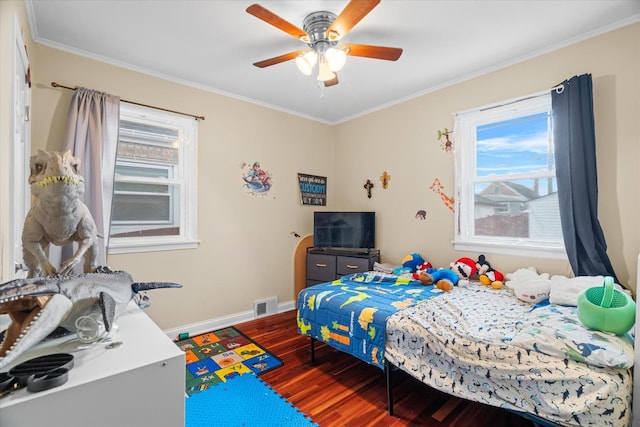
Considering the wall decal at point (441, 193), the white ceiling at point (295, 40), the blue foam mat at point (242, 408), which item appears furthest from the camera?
the wall decal at point (441, 193)

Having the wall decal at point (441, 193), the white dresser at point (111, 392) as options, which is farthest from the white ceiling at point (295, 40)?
the white dresser at point (111, 392)

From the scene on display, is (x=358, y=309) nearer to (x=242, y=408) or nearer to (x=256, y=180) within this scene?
(x=242, y=408)

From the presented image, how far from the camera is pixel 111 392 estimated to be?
74 centimetres

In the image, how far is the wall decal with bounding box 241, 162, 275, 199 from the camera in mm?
3475

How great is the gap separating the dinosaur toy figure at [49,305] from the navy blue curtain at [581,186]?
9.17ft

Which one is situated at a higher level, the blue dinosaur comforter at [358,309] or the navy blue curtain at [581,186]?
the navy blue curtain at [581,186]

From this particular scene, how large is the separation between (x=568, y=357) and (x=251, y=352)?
2.23m

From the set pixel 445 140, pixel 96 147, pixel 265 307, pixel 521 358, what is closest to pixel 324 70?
pixel 445 140

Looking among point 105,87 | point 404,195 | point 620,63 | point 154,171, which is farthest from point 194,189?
point 620,63

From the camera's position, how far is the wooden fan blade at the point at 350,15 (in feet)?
5.11

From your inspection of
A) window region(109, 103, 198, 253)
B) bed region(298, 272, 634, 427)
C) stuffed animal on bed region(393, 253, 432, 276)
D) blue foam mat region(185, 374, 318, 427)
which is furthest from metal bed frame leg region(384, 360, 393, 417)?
window region(109, 103, 198, 253)

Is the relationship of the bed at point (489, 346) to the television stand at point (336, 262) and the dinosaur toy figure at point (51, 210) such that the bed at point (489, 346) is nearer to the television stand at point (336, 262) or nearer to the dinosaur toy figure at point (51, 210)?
the television stand at point (336, 262)

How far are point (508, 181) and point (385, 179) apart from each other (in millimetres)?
1296

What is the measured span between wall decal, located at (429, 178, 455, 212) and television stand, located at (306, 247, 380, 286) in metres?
1.00
